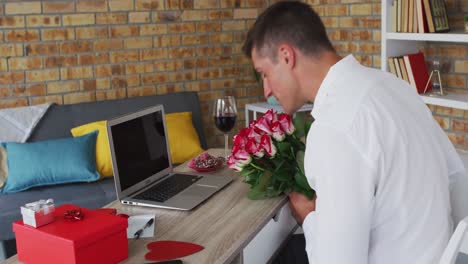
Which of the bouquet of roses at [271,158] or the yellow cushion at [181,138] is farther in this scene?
the yellow cushion at [181,138]

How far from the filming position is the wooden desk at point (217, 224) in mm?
1475

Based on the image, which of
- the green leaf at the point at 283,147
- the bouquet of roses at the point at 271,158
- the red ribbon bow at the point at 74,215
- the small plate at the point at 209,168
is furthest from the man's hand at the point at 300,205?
the red ribbon bow at the point at 74,215

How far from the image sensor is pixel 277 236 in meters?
2.16

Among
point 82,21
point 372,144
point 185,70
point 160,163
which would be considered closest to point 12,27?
point 82,21

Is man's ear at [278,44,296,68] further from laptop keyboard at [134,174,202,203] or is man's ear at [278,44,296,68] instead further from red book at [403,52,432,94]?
red book at [403,52,432,94]

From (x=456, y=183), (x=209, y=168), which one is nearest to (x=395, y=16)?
(x=209, y=168)

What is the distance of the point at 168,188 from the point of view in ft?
6.63

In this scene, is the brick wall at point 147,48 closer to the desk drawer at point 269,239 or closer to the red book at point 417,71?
the red book at point 417,71

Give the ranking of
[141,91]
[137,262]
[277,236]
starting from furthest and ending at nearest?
[141,91] → [277,236] → [137,262]

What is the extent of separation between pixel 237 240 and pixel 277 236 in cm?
65

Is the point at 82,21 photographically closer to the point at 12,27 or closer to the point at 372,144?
the point at 12,27

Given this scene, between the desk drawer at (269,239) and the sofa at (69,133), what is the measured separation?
1.29 metres

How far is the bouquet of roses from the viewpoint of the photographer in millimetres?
1812

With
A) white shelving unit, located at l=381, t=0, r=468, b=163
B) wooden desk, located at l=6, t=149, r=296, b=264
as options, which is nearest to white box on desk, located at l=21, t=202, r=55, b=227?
wooden desk, located at l=6, t=149, r=296, b=264
